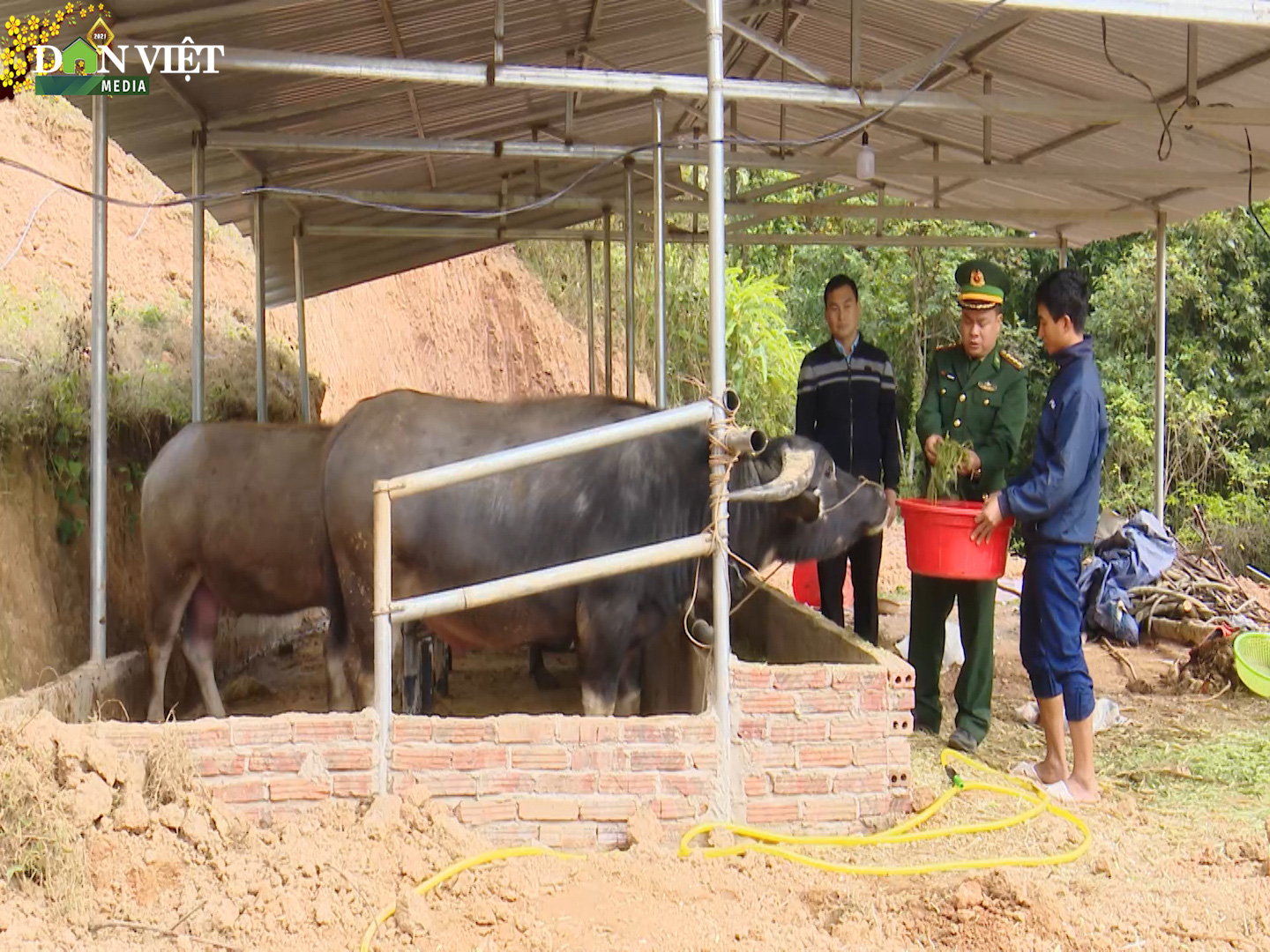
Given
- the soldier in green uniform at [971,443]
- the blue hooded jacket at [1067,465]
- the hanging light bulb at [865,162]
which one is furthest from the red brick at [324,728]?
the hanging light bulb at [865,162]

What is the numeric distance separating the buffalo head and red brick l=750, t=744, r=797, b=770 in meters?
1.24

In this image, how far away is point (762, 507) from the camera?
527 cm

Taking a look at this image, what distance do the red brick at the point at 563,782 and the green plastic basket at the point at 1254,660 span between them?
4328 millimetres

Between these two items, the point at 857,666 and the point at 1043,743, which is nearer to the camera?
the point at 857,666

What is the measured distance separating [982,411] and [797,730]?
213cm

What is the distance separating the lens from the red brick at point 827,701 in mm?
4090

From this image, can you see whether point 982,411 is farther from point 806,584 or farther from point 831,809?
point 831,809

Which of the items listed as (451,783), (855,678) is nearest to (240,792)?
(451,783)

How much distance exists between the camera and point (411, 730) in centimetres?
393

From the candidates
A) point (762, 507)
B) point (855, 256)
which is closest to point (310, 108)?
point (762, 507)

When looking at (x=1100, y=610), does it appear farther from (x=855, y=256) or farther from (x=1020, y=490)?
(x=855, y=256)

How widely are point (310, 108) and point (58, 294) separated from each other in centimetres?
715

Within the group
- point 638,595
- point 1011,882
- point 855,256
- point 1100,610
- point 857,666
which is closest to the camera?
point 1011,882

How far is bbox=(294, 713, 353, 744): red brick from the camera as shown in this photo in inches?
153
